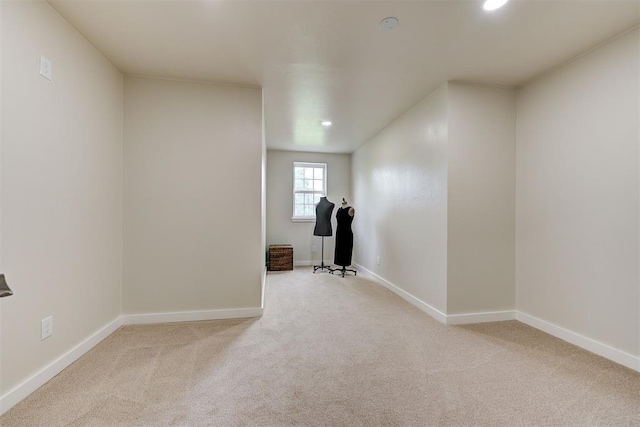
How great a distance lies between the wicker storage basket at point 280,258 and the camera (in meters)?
5.16

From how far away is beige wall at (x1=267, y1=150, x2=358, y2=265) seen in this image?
228 inches

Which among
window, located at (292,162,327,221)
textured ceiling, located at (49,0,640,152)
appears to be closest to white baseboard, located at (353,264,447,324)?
window, located at (292,162,327,221)

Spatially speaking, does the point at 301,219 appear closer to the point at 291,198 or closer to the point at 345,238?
the point at 291,198

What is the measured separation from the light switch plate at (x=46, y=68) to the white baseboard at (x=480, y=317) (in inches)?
143

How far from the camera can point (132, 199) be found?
2652mm

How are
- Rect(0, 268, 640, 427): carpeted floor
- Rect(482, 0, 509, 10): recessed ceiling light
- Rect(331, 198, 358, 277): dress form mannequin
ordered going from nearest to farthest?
Rect(0, 268, 640, 427): carpeted floor
Rect(482, 0, 509, 10): recessed ceiling light
Rect(331, 198, 358, 277): dress form mannequin

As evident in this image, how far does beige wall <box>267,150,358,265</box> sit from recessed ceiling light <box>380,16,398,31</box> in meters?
3.93

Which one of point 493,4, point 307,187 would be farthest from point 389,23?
point 307,187

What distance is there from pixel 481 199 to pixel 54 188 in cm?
349

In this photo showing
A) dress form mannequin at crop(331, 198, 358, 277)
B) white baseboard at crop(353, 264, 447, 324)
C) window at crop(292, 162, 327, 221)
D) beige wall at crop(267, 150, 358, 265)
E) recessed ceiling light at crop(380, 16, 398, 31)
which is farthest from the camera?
window at crop(292, 162, 327, 221)

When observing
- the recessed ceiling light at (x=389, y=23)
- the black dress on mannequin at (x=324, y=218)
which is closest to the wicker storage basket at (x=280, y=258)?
the black dress on mannequin at (x=324, y=218)

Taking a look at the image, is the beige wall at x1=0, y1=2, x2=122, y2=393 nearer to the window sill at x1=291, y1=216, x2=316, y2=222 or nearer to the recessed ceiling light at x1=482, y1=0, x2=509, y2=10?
the recessed ceiling light at x1=482, y1=0, x2=509, y2=10

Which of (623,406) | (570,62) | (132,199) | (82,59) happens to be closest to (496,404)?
(623,406)

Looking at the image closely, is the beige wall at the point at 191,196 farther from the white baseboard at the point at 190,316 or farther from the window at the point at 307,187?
the window at the point at 307,187
